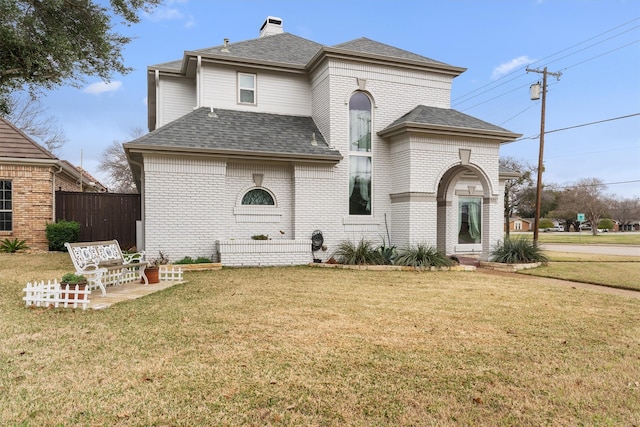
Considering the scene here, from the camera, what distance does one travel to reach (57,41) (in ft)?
28.2

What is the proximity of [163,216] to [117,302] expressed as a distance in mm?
5355

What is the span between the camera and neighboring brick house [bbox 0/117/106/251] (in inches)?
615

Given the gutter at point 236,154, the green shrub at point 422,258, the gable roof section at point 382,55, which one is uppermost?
the gable roof section at point 382,55

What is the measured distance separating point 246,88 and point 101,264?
9.35 m

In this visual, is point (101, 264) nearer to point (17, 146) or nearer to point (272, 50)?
point (272, 50)

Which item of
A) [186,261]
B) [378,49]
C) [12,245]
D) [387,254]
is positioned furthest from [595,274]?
[12,245]

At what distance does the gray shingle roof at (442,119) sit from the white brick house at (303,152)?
0.09 m

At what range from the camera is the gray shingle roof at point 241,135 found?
1214 cm

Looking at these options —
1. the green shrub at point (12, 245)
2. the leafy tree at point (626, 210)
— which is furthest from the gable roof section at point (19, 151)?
the leafy tree at point (626, 210)

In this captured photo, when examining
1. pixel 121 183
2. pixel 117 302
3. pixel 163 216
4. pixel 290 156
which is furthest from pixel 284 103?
pixel 121 183

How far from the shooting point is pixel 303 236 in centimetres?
1344

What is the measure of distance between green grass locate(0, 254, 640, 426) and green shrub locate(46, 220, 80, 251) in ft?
28.6

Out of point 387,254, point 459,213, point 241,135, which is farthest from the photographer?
point 459,213

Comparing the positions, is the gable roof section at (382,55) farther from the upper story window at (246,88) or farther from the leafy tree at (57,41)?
the leafy tree at (57,41)
